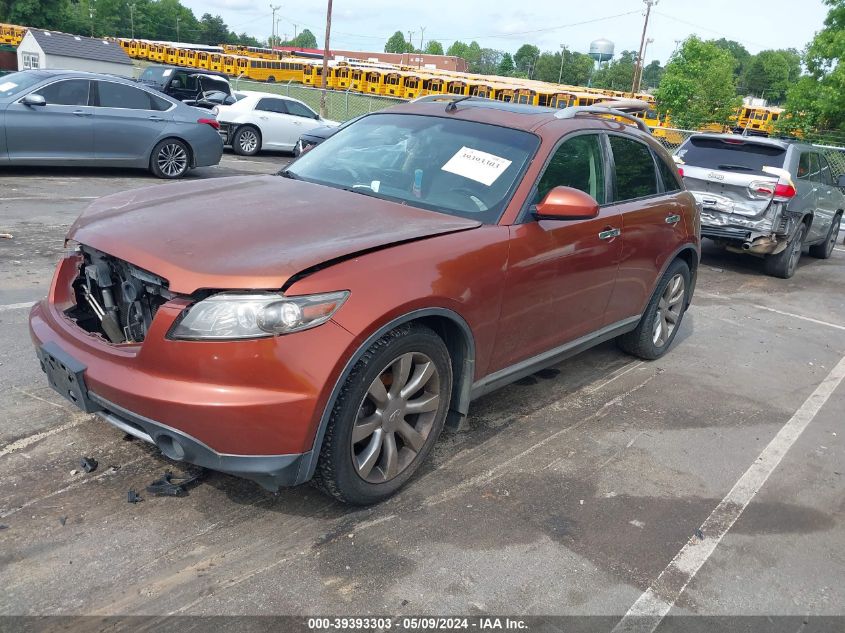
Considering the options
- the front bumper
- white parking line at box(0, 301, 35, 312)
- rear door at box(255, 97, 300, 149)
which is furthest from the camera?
rear door at box(255, 97, 300, 149)

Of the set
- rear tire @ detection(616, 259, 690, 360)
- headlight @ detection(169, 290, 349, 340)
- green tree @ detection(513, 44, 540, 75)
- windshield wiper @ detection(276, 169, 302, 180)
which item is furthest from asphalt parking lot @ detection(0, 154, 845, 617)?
green tree @ detection(513, 44, 540, 75)

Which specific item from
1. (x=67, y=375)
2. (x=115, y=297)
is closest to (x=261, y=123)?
(x=115, y=297)

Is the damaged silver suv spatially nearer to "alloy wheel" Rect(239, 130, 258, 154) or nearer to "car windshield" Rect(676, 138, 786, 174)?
"car windshield" Rect(676, 138, 786, 174)

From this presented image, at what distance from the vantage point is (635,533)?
332 cm

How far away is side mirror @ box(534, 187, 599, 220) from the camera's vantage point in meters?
3.63

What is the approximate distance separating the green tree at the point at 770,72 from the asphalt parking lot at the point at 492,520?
114054mm

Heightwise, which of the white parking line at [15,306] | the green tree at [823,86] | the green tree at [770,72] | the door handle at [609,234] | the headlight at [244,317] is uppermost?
the green tree at [770,72]

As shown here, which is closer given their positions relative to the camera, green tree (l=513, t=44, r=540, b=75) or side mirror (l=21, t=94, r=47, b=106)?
side mirror (l=21, t=94, r=47, b=106)

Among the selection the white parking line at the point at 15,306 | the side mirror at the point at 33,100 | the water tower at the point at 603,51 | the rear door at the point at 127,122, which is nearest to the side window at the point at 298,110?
the rear door at the point at 127,122

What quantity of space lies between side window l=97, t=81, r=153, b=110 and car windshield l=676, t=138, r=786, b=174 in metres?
8.22

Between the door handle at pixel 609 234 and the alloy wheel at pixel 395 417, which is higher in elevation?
the door handle at pixel 609 234

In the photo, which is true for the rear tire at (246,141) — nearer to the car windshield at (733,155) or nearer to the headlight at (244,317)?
the car windshield at (733,155)

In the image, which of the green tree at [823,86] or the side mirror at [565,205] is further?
the green tree at [823,86]

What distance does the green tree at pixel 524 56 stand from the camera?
5976 inches
